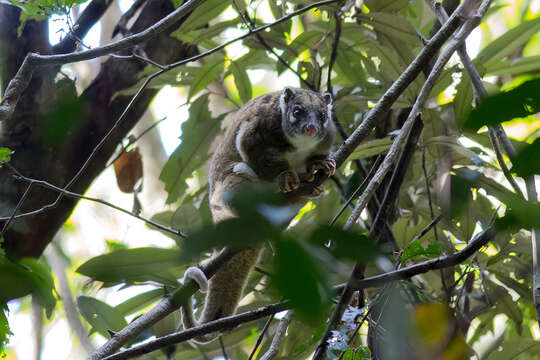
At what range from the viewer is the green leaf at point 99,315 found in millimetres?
2965

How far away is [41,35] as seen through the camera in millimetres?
3664

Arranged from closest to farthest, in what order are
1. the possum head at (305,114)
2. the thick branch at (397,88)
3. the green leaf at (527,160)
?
the green leaf at (527,160) → the thick branch at (397,88) → the possum head at (305,114)

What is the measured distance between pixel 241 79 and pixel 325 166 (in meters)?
1.25

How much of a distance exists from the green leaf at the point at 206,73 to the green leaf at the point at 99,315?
1.43 metres

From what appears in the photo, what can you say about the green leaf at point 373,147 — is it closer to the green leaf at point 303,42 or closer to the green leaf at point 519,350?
the green leaf at point 303,42

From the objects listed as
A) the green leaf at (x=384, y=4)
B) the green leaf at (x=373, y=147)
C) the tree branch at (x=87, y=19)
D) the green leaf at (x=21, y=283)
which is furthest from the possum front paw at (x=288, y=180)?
the green leaf at (x=21, y=283)

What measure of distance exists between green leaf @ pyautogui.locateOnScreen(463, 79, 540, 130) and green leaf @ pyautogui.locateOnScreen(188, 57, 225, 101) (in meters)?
3.15

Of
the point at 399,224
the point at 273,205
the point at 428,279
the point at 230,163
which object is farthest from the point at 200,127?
the point at 273,205

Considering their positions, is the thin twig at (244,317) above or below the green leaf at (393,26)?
below

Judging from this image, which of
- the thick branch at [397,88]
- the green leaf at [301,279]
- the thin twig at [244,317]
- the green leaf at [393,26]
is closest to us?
the green leaf at [301,279]

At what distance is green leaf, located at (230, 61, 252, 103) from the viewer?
385 centimetres

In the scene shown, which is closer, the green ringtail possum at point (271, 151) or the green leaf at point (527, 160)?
the green leaf at point (527, 160)

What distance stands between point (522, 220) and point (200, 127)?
3.41 m

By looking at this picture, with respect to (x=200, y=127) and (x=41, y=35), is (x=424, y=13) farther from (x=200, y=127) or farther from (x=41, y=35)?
(x=41, y=35)
